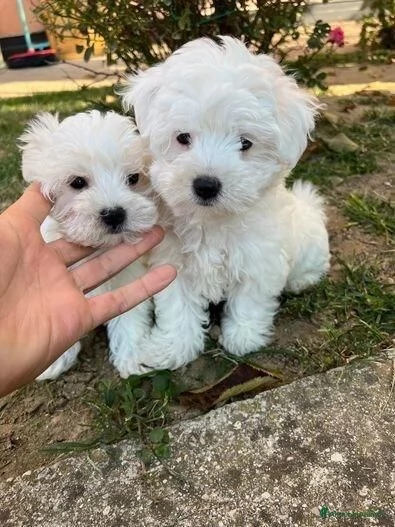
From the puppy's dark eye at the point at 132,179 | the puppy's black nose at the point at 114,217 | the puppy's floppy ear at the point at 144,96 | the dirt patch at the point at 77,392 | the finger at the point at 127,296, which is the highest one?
the puppy's floppy ear at the point at 144,96

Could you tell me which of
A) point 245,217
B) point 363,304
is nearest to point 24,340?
point 245,217

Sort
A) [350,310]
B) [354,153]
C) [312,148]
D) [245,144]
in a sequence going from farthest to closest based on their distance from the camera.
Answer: [312,148] → [354,153] → [350,310] → [245,144]

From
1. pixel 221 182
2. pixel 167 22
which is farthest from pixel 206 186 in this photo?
pixel 167 22

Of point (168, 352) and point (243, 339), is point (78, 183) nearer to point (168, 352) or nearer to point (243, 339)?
point (168, 352)

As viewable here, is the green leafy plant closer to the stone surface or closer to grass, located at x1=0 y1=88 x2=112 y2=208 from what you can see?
grass, located at x1=0 y1=88 x2=112 y2=208

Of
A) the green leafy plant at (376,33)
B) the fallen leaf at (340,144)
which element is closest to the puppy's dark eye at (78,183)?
the fallen leaf at (340,144)

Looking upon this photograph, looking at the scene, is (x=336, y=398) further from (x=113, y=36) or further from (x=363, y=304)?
(x=113, y=36)

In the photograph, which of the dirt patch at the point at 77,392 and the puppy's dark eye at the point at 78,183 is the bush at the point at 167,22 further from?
the dirt patch at the point at 77,392
